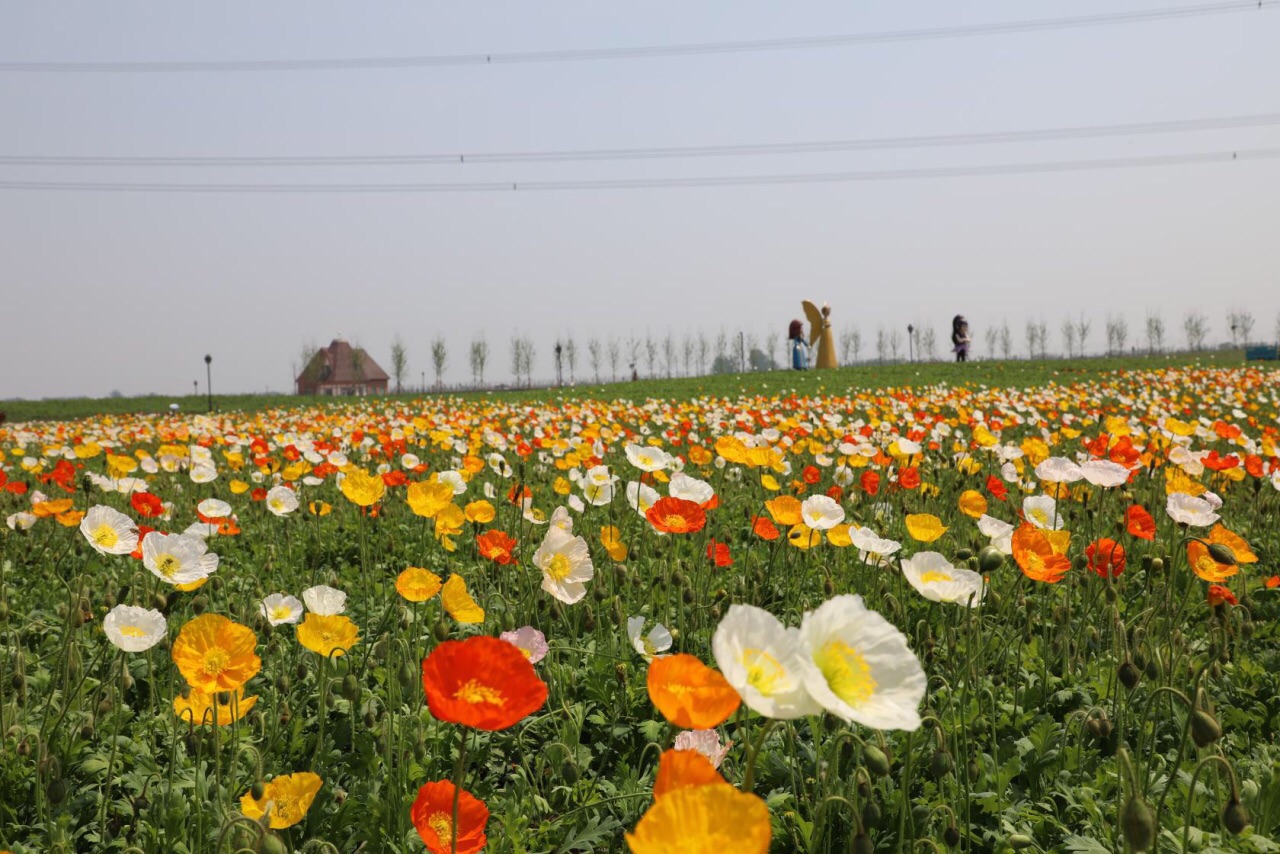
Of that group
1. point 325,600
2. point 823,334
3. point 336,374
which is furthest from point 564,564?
point 336,374

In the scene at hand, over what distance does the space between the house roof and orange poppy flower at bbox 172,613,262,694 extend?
68.2m

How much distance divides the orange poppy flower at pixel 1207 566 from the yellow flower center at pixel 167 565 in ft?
8.68

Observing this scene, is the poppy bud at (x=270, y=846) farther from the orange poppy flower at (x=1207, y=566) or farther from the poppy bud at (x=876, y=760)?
the orange poppy flower at (x=1207, y=566)

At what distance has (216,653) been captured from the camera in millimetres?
1422

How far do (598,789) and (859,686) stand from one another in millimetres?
1195

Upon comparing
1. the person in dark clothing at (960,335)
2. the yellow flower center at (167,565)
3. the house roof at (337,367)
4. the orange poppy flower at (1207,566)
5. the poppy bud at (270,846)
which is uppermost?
the house roof at (337,367)

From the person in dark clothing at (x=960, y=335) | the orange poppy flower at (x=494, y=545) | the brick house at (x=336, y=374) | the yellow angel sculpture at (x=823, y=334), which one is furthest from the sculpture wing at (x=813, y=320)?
the brick house at (x=336, y=374)

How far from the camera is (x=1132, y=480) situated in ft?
14.3

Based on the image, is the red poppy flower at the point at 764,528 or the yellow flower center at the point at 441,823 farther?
the red poppy flower at the point at 764,528

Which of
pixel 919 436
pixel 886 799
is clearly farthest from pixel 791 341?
pixel 886 799

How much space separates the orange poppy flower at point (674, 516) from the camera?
2.20 m

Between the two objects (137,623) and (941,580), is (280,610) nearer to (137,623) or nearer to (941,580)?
(137,623)

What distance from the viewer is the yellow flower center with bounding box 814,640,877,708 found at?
938mm

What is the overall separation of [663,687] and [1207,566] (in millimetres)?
1998
